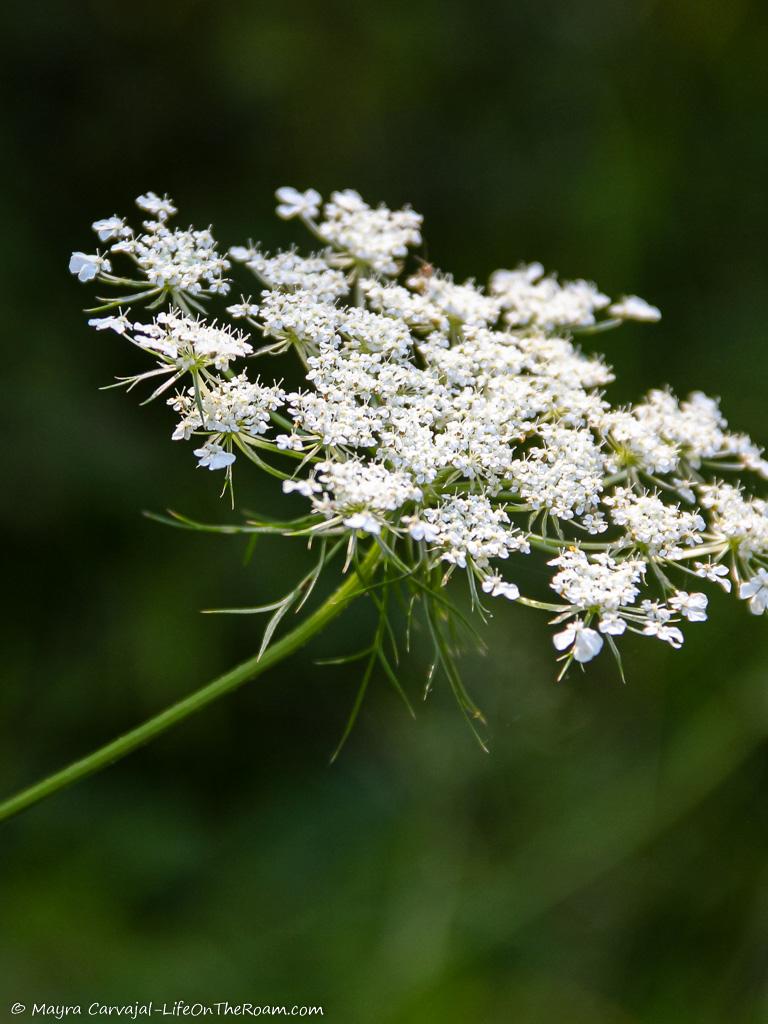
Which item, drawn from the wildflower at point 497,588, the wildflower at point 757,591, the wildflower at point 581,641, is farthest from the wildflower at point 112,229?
the wildflower at point 757,591

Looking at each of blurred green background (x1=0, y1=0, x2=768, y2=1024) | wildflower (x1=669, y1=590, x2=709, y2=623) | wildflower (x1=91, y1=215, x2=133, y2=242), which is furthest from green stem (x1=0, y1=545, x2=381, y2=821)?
blurred green background (x1=0, y1=0, x2=768, y2=1024)

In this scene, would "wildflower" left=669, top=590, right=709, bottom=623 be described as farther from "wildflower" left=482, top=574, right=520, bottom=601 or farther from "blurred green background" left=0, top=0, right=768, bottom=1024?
"blurred green background" left=0, top=0, right=768, bottom=1024

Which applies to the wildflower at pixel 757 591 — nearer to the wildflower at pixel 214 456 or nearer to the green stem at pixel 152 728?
the green stem at pixel 152 728

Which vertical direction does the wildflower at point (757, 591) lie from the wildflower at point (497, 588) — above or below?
above

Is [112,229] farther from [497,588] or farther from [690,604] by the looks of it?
[690,604]

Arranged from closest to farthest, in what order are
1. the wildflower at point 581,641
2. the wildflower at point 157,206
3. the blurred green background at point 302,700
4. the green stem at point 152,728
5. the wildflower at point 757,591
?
the green stem at point 152,728 < the wildflower at point 581,641 < the wildflower at point 757,591 < the wildflower at point 157,206 < the blurred green background at point 302,700

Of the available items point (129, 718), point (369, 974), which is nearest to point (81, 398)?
point (129, 718)
